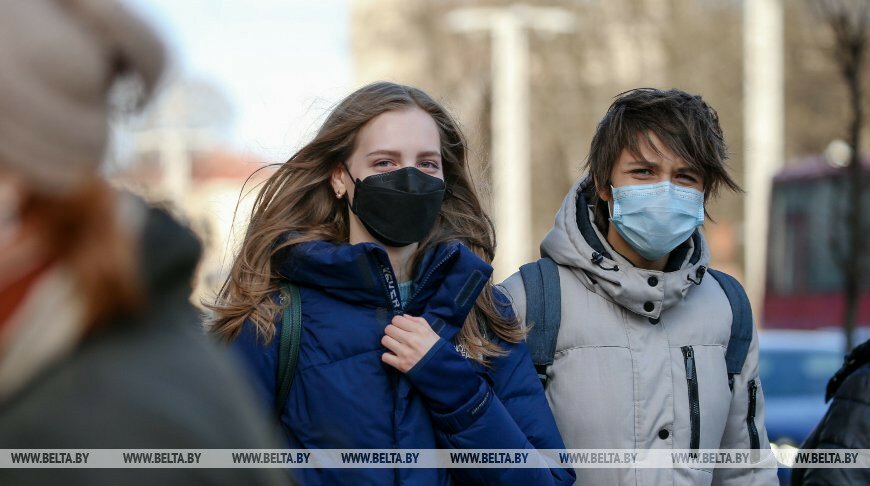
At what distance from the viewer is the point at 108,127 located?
1.24 m

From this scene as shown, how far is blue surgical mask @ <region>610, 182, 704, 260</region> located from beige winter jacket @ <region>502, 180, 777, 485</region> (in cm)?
7

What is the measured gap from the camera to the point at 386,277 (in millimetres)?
2787

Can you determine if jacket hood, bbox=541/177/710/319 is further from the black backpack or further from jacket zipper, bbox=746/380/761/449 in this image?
jacket zipper, bbox=746/380/761/449

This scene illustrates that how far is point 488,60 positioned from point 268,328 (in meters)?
20.4

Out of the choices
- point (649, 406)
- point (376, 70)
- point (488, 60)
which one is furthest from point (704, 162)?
point (376, 70)

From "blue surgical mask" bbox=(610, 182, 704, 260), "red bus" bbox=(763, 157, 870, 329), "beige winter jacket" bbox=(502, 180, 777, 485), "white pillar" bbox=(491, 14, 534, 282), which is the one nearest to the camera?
"beige winter jacket" bbox=(502, 180, 777, 485)

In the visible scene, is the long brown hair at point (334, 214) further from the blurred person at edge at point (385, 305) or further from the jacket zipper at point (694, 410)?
the jacket zipper at point (694, 410)

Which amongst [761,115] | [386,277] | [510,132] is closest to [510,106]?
[510,132]

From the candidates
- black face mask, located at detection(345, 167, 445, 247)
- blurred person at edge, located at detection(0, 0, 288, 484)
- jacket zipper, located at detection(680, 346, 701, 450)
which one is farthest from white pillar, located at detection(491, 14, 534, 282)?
blurred person at edge, located at detection(0, 0, 288, 484)

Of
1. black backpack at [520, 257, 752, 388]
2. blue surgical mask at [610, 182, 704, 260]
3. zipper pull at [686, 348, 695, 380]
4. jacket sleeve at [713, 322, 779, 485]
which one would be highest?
blue surgical mask at [610, 182, 704, 260]

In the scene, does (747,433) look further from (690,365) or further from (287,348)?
(287,348)

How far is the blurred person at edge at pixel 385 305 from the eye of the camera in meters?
2.65

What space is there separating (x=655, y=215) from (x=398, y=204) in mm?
743

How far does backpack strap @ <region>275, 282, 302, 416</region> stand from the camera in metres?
2.67
